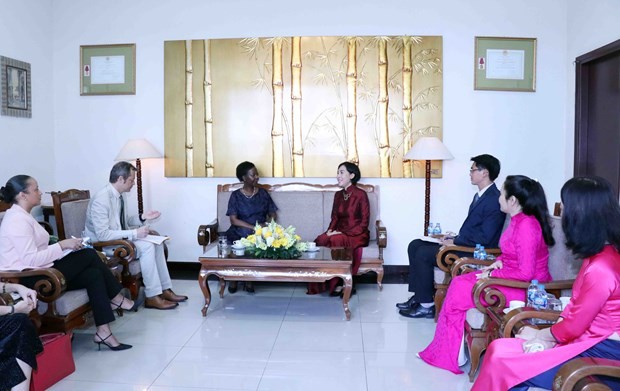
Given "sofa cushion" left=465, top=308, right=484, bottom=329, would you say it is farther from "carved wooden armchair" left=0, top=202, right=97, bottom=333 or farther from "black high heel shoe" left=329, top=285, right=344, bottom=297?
"carved wooden armchair" left=0, top=202, right=97, bottom=333

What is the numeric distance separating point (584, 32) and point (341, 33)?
2393 mm

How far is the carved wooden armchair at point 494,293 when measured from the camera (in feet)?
9.94

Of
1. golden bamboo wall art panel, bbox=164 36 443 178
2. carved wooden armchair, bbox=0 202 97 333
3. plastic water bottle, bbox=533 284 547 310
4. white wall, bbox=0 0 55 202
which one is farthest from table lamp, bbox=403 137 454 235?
white wall, bbox=0 0 55 202

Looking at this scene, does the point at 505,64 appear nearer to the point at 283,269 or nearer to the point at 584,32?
the point at 584,32

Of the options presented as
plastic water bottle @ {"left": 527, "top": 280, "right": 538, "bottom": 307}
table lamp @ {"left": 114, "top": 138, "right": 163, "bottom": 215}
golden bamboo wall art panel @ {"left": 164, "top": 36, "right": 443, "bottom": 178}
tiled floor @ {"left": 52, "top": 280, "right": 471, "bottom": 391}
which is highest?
golden bamboo wall art panel @ {"left": 164, "top": 36, "right": 443, "bottom": 178}

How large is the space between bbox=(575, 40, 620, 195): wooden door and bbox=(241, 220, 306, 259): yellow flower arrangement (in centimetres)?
287

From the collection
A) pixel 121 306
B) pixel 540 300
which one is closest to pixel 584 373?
pixel 540 300

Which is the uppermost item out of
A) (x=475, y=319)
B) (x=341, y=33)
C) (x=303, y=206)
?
(x=341, y=33)

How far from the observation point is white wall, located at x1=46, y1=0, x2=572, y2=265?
5.52 meters

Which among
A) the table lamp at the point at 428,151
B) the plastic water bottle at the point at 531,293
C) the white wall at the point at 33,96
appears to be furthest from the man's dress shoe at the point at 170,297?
the plastic water bottle at the point at 531,293

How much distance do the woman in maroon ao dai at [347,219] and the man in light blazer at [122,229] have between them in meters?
1.45

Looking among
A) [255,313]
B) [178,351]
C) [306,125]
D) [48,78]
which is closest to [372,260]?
[255,313]

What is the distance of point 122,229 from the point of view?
482 centimetres

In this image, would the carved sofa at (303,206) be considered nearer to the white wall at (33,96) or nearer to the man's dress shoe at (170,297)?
the man's dress shoe at (170,297)
